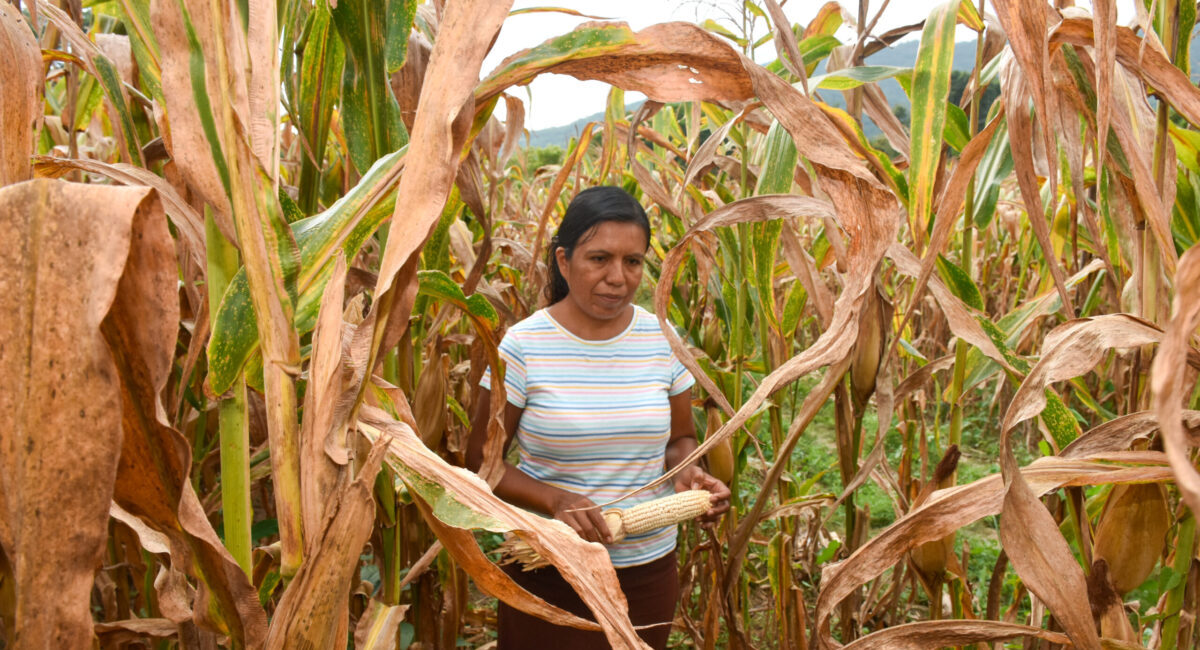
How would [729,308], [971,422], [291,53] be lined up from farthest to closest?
1. [971,422]
2. [729,308]
3. [291,53]

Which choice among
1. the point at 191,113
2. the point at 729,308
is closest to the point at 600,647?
the point at 729,308

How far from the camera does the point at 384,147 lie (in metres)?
0.90

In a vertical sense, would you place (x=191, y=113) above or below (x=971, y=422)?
above

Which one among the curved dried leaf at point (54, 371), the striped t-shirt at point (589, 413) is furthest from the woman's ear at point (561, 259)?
the curved dried leaf at point (54, 371)

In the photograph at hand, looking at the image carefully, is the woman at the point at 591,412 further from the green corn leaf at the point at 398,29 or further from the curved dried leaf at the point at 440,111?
the curved dried leaf at the point at 440,111

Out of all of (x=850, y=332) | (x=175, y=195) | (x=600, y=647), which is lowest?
(x=600, y=647)

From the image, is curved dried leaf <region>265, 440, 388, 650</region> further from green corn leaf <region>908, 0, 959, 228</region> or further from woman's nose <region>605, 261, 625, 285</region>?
woman's nose <region>605, 261, 625, 285</region>

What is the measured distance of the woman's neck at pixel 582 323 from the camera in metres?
1.61

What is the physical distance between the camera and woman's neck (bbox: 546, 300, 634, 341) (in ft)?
5.28

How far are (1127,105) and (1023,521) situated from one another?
1.76 ft

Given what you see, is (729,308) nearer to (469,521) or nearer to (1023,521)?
(1023,521)

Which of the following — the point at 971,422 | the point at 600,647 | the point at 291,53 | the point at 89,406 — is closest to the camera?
the point at 89,406

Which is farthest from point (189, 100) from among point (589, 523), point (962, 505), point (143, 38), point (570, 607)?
point (570, 607)

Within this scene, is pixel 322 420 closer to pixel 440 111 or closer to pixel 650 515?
pixel 440 111
